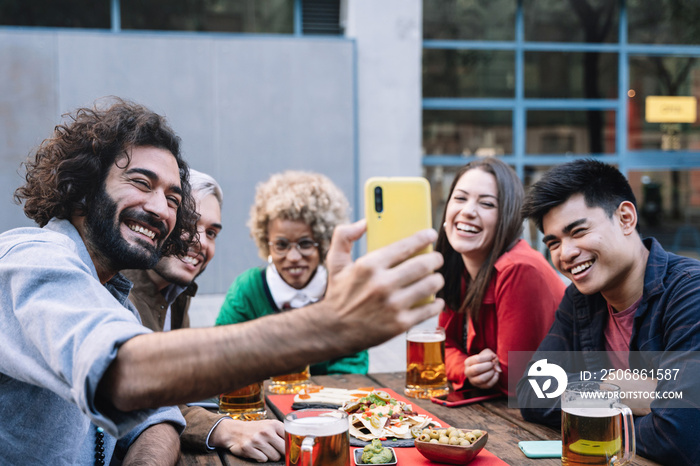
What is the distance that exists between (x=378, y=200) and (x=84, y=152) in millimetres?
1030

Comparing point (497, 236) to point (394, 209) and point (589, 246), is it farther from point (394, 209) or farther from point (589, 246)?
point (394, 209)

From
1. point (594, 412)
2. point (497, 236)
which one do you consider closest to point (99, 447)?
point (594, 412)

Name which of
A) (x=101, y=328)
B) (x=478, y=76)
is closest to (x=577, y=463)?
(x=101, y=328)

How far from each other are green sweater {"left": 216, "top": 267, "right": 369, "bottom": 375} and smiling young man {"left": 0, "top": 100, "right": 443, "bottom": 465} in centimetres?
A: 151

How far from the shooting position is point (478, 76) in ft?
30.1

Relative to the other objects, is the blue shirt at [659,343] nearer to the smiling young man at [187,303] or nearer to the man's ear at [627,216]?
the man's ear at [627,216]

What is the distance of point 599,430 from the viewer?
68.4 inches

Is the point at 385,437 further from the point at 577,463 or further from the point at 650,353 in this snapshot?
the point at 650,353

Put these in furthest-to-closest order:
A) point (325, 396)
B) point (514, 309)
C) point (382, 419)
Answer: point (514, 309) < point (325, 396) < point (382, 419)

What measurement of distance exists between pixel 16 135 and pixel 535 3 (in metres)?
7.08

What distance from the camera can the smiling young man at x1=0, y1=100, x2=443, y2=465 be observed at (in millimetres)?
1144

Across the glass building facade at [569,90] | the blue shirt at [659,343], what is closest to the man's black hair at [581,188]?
the blue shirt at [659,343]

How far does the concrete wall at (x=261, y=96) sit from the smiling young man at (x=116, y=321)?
21.9 feet

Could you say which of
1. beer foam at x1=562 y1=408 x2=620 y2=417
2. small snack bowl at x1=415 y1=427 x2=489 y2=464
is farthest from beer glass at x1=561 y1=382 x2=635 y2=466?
small snack bowl at x1=415 y1=427 x2=489 y2=464
